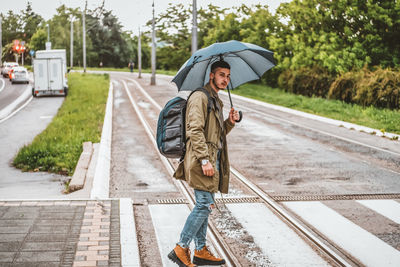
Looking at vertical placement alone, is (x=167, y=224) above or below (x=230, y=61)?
below

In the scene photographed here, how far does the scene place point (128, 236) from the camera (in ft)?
17.5

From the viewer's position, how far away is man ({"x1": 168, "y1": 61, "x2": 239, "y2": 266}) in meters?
4.19

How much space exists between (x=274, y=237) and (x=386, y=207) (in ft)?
6.87

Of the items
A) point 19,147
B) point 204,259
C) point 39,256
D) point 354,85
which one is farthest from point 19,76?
point 204,259

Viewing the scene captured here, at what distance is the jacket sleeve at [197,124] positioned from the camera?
4160 mm

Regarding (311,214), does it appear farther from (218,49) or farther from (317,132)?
(317,132)

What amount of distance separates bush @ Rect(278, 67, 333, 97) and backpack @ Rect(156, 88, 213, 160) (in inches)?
993

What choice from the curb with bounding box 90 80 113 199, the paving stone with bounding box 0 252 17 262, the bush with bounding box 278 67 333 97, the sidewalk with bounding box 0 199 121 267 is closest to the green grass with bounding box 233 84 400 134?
the bush with bounding box 278 67 333 97

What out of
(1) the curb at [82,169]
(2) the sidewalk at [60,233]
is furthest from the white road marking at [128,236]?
(1) the curb at [82,169]

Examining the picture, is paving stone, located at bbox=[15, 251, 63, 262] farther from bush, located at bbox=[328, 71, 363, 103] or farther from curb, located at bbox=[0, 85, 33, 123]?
bush, located at bbox=[328, 71, 363, 103]

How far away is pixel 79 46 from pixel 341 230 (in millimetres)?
87686

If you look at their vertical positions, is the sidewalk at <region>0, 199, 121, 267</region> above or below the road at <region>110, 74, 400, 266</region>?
above

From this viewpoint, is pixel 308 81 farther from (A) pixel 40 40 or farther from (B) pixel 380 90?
(A) pixel 40 40

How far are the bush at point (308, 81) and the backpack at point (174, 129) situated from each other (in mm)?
25214
